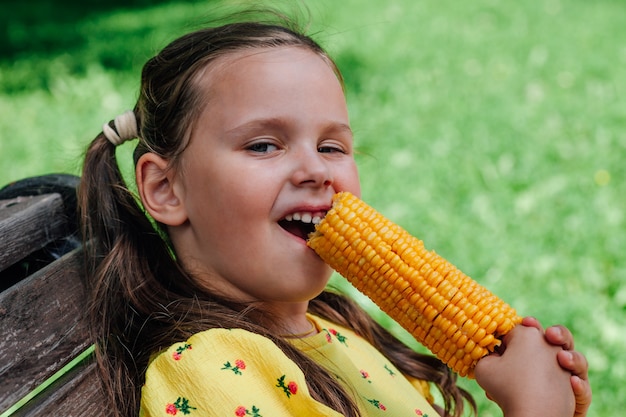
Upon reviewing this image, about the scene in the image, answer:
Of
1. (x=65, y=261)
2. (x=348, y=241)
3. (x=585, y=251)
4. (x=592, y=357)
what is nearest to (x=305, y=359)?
(x=348, y=241)

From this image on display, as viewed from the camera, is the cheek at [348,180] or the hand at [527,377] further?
the cheek at [348,180]

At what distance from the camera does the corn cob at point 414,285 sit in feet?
5.64

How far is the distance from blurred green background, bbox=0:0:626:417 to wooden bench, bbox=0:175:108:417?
0.43 metres

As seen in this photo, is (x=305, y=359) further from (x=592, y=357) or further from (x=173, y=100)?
(x=592, y=357)

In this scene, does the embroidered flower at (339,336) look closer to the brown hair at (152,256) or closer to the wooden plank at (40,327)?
the brown hair at (152,256)

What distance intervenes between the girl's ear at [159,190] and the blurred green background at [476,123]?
43 cm

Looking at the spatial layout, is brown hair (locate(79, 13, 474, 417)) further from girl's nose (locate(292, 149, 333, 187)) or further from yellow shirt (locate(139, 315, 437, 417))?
girl's nose (locate(292, 149, 333, 187))

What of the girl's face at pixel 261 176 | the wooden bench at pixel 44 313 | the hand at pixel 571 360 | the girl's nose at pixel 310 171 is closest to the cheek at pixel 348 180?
the girl's face at pixel 261 176

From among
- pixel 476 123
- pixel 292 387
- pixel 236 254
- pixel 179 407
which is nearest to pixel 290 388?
pixel 292 387

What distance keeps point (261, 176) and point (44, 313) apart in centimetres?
55

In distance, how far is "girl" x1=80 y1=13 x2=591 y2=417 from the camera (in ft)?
5.25

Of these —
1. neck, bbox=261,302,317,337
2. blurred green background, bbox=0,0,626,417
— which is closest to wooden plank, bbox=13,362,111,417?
neck, bbox=261,302,317,337

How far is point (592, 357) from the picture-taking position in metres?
3.25

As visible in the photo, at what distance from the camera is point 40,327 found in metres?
1.69
